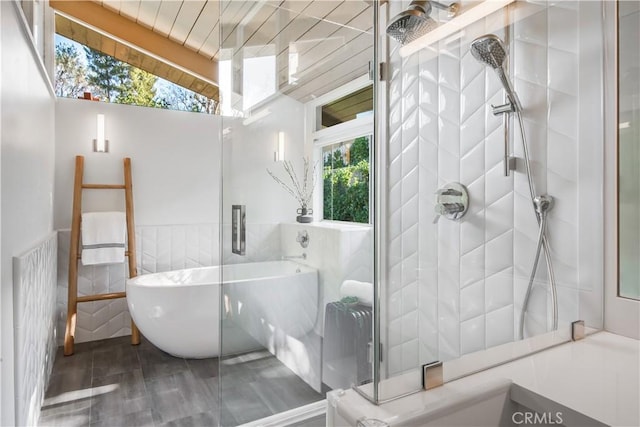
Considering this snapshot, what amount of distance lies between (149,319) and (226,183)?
1304mm

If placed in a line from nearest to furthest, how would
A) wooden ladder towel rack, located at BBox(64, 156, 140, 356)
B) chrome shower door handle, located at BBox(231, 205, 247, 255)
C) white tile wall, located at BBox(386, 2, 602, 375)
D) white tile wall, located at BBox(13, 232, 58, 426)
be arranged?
white tile wall, located at BBox(386, 2, 602, 375)
white tile wall, located at BBox(13, 232, 58, 426)
chrome shower door handle, located at BBox(231, 205, 247, 255)
wooden ladder towel rack, located at BBox(64, 156, 140, 356)

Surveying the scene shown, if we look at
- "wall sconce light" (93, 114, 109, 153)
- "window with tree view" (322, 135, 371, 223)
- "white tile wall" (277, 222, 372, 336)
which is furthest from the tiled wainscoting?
"window with tree view" (322, 135, 371, 223)

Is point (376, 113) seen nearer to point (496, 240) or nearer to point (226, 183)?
point (496, 240)

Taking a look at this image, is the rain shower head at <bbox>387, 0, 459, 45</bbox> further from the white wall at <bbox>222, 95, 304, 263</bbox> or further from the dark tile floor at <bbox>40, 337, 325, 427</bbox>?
the dark tile floor at <bbox>40, 337, 325, 427</bbox>

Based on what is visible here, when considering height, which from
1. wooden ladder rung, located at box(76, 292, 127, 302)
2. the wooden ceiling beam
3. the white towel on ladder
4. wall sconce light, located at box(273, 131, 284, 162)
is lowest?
wooden ladder rung, located at box(76, 292, 127, 302)

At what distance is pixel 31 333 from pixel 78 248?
1601mm

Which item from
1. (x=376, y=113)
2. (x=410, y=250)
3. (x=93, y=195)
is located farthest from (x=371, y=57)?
(x=93, y=195)

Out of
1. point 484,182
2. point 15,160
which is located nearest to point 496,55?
point 484,182

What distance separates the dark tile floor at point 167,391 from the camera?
1939 millimetres

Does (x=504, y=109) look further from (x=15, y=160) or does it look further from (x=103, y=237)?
(x=103, y=237)

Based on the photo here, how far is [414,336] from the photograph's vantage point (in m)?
1.30

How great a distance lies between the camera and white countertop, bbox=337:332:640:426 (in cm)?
76

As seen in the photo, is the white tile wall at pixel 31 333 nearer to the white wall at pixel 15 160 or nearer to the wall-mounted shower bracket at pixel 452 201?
the white wall at pixel 15 160

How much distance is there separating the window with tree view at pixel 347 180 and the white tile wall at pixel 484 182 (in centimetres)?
13
